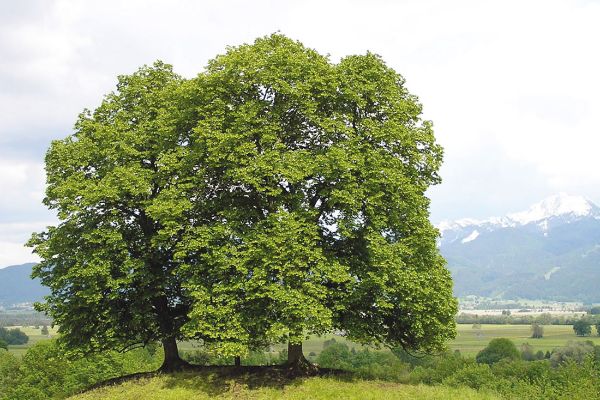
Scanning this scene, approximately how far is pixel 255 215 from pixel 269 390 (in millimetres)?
10412

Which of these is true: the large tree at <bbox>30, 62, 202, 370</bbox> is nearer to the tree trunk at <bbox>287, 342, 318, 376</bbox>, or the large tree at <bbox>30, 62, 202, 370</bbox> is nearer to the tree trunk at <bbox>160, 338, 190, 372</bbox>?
the tree trunk at <bbox>160, 338, 190, 372</bbox>

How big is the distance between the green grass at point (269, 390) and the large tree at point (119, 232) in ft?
12.4

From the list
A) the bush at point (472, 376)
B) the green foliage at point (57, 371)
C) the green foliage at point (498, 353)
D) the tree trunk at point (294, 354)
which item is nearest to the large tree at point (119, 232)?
the tree trunk at point (294, 354)

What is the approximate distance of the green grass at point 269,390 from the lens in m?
31.1

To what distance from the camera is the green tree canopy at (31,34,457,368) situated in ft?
99.8

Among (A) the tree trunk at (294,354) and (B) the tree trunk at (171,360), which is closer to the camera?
(A) the tree trunk at (294,354)

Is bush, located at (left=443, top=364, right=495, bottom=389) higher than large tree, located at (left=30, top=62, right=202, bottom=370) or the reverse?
the reverse

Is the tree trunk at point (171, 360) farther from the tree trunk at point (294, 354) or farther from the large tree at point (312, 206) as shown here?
the tree trunk at point (294, 354)

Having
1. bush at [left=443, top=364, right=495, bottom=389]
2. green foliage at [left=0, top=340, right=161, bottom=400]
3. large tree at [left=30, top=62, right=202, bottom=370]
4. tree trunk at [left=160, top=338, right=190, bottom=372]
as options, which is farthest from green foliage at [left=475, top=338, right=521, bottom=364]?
large tree at [left=30, top=62, right=202, bottom=370]

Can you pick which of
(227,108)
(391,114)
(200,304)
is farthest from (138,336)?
(391,114)

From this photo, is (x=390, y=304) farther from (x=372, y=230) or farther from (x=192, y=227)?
(x=192, y=227)

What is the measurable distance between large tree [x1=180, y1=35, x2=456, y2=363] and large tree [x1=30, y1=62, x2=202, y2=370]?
2879 millimetres

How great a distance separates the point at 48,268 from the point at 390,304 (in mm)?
23239

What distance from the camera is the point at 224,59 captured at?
34.2m
